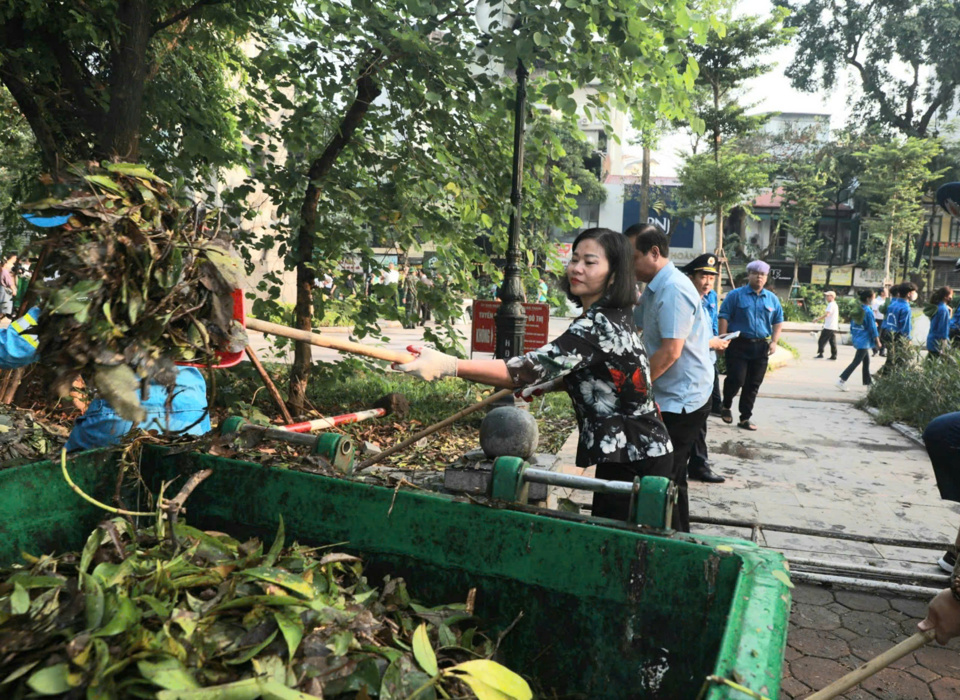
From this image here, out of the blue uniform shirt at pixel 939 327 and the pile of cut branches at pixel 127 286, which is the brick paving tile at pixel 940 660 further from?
the blue uniform shirt at pixel 939 327

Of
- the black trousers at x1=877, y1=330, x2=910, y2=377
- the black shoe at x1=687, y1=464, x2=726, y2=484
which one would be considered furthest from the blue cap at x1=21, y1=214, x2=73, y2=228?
the black trousers at x1=877, y1=330, x2=910, y2=377

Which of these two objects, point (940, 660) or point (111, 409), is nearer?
point (111, 409)

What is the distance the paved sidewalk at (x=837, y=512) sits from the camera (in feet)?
11.1

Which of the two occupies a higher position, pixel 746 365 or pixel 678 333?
pixel 678 333

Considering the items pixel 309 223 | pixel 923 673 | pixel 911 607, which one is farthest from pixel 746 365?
pixel 923 673

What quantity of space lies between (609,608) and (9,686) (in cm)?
134

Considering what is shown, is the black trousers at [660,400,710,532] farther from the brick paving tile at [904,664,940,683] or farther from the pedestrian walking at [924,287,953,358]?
the pedestrian walking at [924,287,953,358]

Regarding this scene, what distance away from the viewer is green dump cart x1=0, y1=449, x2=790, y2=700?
1.79 metres

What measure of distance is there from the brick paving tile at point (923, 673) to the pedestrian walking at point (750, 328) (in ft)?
16.9

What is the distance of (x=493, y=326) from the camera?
790cm

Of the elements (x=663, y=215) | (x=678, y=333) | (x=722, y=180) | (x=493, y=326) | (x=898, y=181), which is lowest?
(x=493, y=326)

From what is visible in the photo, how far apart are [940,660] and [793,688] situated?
0.86m

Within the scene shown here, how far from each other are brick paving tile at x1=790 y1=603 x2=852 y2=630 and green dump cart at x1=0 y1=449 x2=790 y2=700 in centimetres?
228

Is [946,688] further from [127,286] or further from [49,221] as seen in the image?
[49,221]
